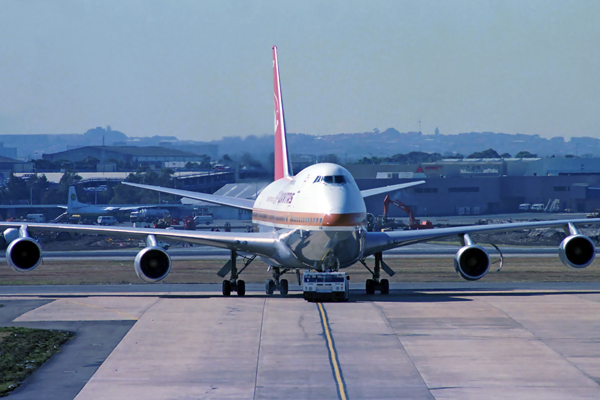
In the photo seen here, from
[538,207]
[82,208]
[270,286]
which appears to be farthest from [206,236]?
[538,207]

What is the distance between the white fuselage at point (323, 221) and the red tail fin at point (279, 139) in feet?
29.2

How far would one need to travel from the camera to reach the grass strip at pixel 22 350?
21984mm

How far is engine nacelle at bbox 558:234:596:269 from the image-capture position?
3778cm

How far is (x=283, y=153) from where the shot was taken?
1863 inches

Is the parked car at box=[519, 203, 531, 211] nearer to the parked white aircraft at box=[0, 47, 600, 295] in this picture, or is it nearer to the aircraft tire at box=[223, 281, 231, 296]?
the parked white aircraft at box=[0, 47, 600, 295]

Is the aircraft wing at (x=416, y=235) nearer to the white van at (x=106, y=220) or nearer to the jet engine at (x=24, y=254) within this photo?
the jet engine at (x=24, y=254)

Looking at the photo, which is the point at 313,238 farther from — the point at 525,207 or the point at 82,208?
the point at 525,207

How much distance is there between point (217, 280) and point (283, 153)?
1021cm

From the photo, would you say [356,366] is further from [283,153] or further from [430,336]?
[283,153]

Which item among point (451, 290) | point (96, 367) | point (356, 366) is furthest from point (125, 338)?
point (451, 290)

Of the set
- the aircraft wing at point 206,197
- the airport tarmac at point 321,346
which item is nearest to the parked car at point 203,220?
the aircraft wing at point 206,197

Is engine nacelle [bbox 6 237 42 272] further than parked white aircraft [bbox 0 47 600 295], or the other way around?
engine nacelle [bbox 6 237 42 272]

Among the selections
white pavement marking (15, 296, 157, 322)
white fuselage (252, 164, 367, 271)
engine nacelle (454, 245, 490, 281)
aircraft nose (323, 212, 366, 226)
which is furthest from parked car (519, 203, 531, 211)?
aircraft nose (323, 212, 366, 226)

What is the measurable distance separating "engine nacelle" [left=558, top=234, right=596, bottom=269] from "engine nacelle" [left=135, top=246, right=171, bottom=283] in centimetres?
1837
